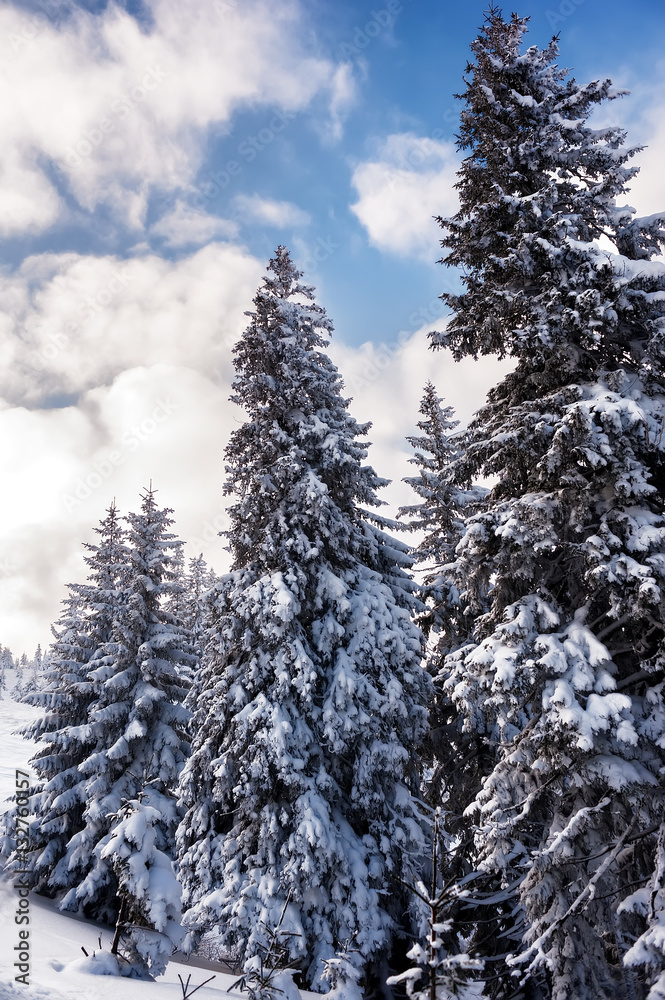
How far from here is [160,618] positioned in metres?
20.3

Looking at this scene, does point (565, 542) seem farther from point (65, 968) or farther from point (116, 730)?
point (116, 730)

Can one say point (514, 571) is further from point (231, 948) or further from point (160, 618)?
point (160, 618)

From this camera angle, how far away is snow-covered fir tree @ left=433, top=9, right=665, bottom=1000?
6.50m

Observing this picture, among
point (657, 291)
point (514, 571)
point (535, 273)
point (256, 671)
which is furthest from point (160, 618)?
point (657, 291)

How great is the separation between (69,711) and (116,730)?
2.27 meters

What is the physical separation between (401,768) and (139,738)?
10.4 meters

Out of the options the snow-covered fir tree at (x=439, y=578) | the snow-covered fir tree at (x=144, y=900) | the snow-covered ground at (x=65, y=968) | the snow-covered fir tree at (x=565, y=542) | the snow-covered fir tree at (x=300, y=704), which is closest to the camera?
the snow-covered fir tree at (x=565, y=542)

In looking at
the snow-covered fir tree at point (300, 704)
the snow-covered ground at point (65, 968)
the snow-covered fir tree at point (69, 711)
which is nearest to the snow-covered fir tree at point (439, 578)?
the snow-covered fir tree at point (300, 704)

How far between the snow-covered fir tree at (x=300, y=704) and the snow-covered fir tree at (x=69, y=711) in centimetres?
690

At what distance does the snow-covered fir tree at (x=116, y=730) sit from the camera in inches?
649

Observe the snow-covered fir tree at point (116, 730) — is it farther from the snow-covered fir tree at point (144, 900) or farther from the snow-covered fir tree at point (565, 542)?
the snow-covered fir tree at point (565, 542)

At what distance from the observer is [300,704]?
1184 cm

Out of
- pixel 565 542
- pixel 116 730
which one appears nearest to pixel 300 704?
pixel 565 542

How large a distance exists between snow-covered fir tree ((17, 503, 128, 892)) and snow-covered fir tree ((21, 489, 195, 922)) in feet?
0.15
